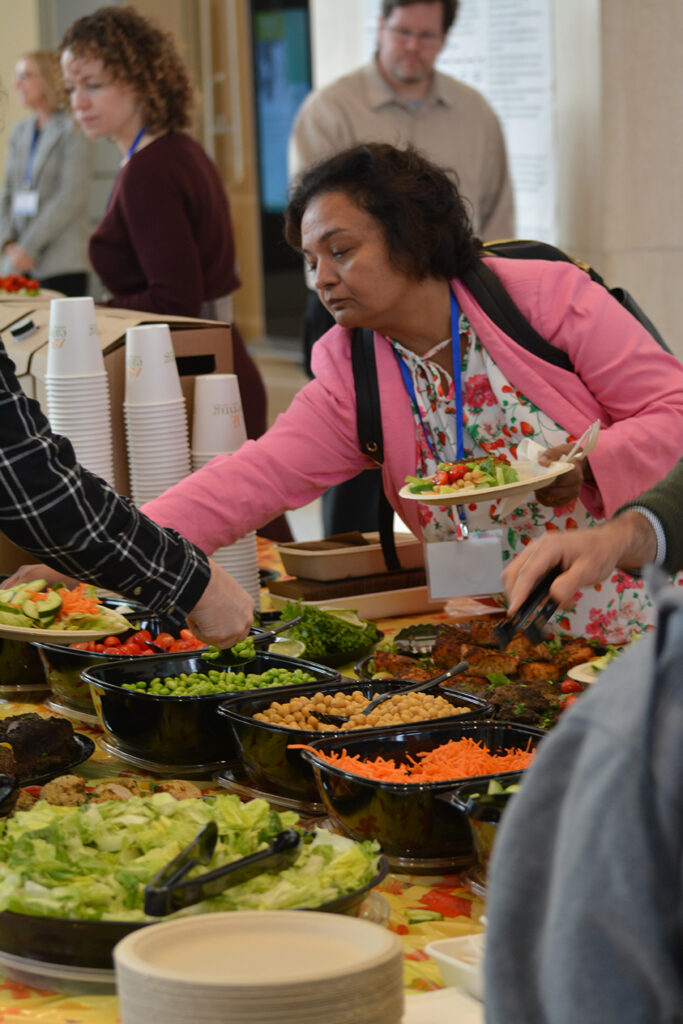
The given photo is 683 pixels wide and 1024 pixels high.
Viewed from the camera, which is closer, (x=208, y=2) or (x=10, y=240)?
(x=10, y=240)

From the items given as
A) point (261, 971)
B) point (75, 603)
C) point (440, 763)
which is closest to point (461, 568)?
point (75, 603)

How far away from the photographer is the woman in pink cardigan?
7.33 ft

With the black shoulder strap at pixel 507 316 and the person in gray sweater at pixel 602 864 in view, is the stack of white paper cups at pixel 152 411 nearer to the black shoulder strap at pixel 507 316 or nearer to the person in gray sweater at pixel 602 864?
the black shoulder strap at pixel 507 316

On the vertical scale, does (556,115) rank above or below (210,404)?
above

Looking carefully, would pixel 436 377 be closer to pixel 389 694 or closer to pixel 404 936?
pixel 389 694

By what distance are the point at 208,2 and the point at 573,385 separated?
6.16m

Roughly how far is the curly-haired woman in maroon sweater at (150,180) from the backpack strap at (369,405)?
39.5 inches

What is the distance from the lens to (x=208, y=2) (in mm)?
7566

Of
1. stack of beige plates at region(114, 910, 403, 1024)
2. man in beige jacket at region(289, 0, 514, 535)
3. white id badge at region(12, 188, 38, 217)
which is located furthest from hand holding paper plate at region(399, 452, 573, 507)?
white id badge at region(12, 188, 38, 217)

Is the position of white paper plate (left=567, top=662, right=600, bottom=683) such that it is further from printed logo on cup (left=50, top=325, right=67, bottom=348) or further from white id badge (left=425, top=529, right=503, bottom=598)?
printed logo on cup (left=50, top=325, right=67, bottom=348)

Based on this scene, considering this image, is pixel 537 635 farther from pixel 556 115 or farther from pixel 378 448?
pixel 556 115

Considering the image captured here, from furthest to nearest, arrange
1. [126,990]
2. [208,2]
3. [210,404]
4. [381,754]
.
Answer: [208,2] < [210,404] < [381,754] < [126,990]

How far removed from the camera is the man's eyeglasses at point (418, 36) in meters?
4.25

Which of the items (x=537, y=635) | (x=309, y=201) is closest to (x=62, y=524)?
(x=537, y=635)
